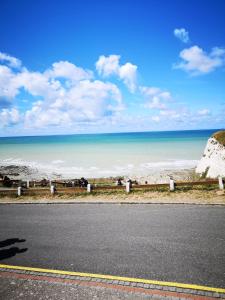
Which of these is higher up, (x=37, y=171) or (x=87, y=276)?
(x=37, y=171)

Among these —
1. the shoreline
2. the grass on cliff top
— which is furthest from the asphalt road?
the shoreline

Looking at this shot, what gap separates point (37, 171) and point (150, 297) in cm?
3986

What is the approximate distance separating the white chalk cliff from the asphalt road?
13433 millimetres

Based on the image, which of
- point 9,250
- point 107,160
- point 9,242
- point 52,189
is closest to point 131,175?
point 107,160

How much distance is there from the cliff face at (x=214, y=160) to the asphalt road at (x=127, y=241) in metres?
13.4

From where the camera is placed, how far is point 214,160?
2588cm

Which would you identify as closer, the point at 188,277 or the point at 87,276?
the point at 188,277

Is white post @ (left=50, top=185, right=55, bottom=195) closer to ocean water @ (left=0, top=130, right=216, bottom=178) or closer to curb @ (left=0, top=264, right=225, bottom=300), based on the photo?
curb @ (left=0, top=264, right=225, bottom=300)

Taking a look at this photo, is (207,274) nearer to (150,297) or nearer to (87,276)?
(150,297)

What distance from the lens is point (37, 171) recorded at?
140ft

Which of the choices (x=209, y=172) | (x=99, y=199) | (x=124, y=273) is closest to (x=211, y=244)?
(x=124, y=273)

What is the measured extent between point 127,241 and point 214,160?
66.3 feet

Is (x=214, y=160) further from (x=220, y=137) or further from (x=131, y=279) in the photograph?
(x=131, y=279)

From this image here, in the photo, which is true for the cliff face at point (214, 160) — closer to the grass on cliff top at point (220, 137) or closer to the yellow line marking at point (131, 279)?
the grass on cliff top at point (220, 137)
